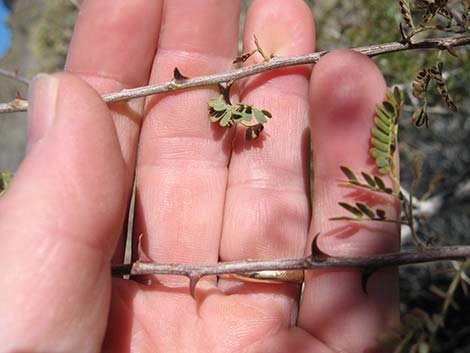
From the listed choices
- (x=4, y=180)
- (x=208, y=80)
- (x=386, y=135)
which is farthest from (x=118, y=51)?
(x=386, y=135)

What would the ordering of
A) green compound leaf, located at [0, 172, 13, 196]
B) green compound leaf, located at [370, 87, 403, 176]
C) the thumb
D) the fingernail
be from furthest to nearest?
green compound leaf, located at [0, 172, 13, 196] < green compound leaf, located at [370, 87, 403, 176] < the fingernail < the thumb

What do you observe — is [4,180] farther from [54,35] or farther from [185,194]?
[54,35]

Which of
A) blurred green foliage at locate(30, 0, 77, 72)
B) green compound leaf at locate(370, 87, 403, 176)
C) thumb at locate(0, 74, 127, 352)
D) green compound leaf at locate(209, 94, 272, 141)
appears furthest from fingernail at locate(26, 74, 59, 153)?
blurred green foliage at locate(30, 0, 77, 72)

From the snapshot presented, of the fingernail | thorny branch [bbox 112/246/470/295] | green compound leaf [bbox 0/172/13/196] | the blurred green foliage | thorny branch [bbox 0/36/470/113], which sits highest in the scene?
the blurred green foliage

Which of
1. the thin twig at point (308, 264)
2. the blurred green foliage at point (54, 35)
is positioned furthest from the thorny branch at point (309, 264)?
the blurred green foliage at point (54, 35)

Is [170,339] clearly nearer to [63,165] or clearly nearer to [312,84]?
[63,165]

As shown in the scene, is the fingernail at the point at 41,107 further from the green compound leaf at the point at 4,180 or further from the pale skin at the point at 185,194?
the green compound leaf at the point at 4,180

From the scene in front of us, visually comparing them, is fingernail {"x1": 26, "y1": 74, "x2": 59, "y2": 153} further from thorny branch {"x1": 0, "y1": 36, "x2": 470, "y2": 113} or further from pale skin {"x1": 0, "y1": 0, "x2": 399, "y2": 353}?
thorny branch {"x1": 0, "y1": 36, "x2": 470, "y2": 113}
